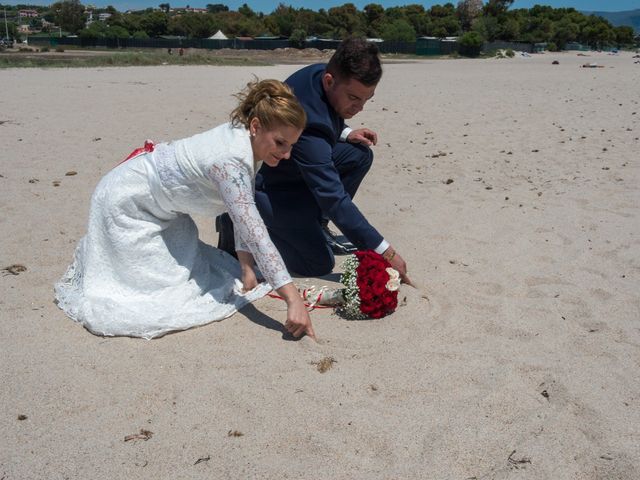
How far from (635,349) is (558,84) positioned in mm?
15381

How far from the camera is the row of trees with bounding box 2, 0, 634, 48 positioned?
8725 cm

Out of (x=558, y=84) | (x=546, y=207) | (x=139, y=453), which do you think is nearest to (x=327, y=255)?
(x=139, y=453)

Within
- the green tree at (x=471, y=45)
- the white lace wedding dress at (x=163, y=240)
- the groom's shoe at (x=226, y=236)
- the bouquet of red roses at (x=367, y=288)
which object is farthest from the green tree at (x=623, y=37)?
the white lace wedding dress at (x=163, y=240)

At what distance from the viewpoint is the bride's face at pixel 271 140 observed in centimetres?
315

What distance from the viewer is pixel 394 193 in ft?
19.9

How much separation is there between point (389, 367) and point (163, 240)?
58.4 inches

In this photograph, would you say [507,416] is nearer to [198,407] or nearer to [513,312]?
[513,312]

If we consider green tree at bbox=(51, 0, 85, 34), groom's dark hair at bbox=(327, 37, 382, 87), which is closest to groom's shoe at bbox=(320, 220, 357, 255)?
groom's dark hair at bbox=(327, 37, 382, 87)

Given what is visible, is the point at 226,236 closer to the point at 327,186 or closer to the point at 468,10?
the point at 327,186

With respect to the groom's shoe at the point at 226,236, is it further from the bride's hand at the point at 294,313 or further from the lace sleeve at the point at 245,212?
the bride's hand at the point at 294,313

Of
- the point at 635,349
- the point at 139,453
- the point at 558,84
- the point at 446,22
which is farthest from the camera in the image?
the point at 446,22

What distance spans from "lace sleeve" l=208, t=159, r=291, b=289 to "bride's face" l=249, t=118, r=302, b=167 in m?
0.13

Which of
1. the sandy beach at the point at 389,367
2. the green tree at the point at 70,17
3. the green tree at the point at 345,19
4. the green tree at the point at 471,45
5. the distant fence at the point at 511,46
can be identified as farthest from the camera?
the green tree at the point at 70,17

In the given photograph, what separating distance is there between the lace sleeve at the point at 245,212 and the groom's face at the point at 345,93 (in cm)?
90
